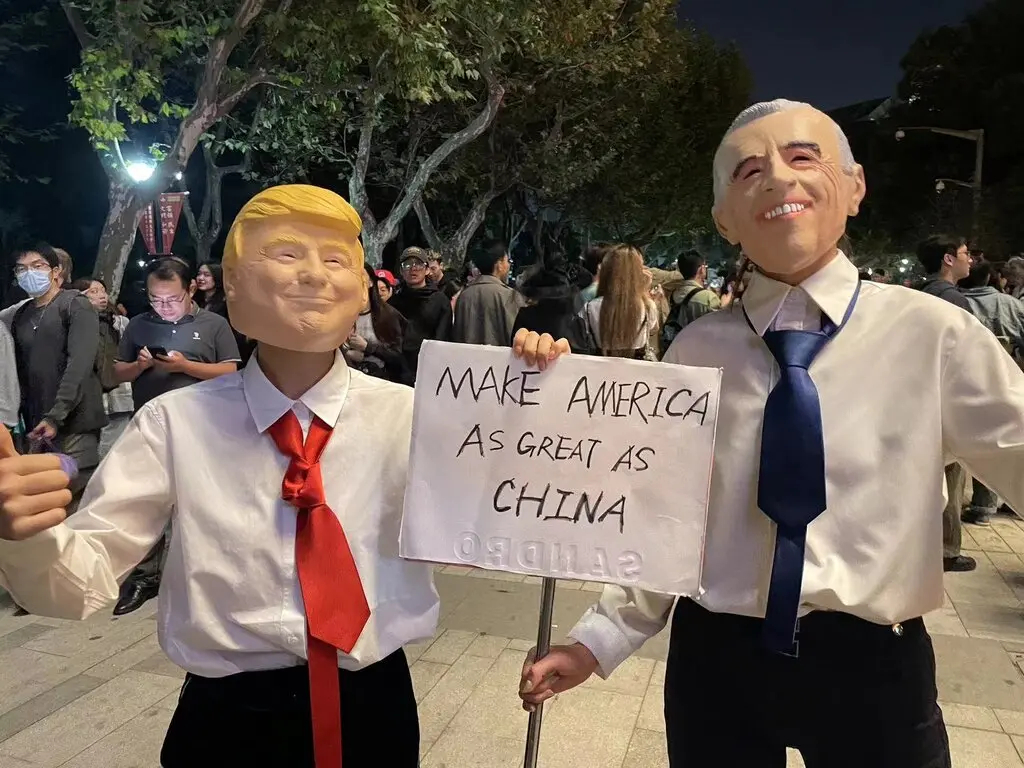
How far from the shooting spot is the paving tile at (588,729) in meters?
2.96

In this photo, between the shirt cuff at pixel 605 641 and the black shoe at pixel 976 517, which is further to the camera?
the black shoe at pixel 976 517

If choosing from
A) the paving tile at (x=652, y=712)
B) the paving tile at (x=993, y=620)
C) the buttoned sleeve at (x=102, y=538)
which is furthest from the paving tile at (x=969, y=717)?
the buttoned sleeve at (x=102, y=538)

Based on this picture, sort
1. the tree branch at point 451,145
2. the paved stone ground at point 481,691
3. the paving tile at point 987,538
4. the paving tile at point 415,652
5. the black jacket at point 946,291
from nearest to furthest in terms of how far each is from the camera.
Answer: the paved stone ground at point 481,691 < the paving tile at point 415,652 < the black jacket at point 946,291 < the paving tile at point 987,538 < the tree branch at point 451,145

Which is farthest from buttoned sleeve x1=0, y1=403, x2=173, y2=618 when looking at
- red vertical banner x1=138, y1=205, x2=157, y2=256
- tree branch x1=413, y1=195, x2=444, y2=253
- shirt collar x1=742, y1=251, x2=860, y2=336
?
tree branch x1=413, y1=195, x2=444, y2=253

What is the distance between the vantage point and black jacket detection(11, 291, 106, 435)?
4535 millimetres

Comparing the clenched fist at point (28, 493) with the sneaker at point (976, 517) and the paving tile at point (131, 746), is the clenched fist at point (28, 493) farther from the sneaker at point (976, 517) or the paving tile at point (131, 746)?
the sneaker at point (976, 517)

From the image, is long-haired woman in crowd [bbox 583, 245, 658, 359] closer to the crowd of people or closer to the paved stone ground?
the crowd of people

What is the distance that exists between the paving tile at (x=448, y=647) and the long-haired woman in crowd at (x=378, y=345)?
200 centimetres

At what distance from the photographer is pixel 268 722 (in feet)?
5.57

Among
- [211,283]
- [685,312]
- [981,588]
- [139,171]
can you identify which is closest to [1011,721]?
[981,588]

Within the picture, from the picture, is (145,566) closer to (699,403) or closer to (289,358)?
(289,358)

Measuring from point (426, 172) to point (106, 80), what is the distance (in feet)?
21.8

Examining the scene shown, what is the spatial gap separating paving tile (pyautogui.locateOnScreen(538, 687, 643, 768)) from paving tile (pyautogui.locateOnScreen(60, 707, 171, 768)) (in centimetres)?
149

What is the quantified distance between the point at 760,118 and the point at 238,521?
1.36m
